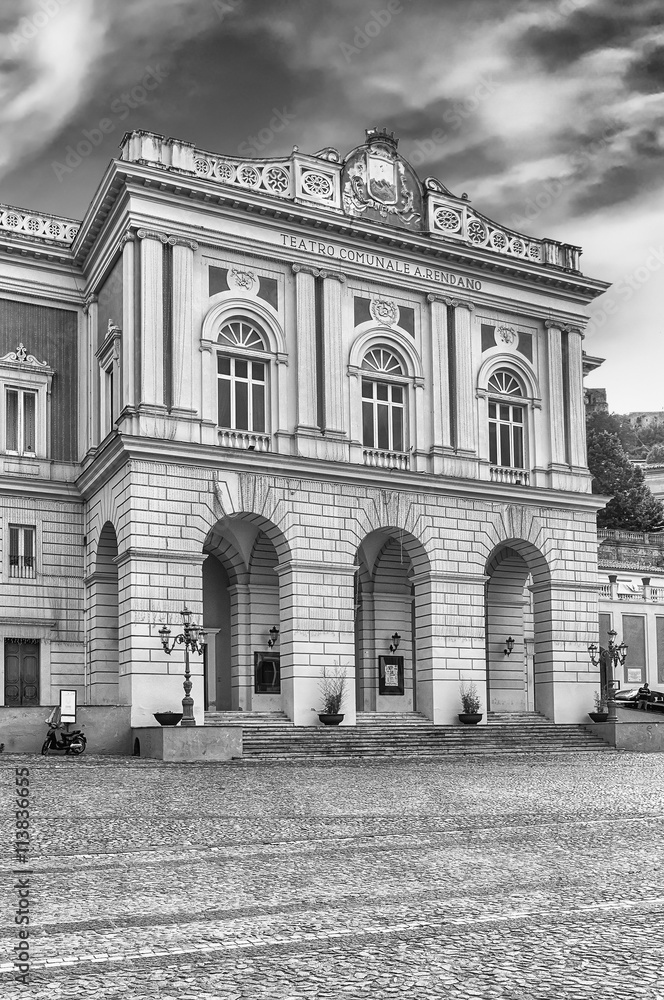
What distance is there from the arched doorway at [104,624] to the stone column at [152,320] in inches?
167

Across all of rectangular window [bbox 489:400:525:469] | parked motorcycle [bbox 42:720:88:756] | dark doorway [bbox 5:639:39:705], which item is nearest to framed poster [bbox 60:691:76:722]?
parked motorcycle [bbox 42:720:88:756]

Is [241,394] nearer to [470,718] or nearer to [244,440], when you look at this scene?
[244,440]

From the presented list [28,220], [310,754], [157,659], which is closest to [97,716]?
[157,659]

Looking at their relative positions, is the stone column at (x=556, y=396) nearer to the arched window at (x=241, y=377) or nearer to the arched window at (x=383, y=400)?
the arched window at (x=383, y=400)

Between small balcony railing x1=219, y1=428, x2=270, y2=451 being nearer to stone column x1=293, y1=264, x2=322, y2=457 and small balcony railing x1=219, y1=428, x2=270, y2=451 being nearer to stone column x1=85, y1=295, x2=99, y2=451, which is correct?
stone column x1=293, y1=264, x2=322, y2=457

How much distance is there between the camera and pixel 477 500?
120ft

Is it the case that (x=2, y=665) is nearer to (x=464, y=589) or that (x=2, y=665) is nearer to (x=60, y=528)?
(x=60, y=528)

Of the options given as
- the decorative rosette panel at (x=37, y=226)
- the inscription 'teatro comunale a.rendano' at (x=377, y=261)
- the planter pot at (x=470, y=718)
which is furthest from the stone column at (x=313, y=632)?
the decorative rosette panel at (x=37, y=226)

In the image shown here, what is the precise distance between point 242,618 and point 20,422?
29.1 ft

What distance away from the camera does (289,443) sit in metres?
33.9

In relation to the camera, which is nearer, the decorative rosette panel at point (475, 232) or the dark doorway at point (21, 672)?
the dark doorway at point (21, 672)

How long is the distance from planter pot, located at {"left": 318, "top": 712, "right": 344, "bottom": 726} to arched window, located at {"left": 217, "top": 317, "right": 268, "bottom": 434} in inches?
323

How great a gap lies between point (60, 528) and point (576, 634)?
16.5 meters

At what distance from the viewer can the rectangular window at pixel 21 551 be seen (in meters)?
34.3
